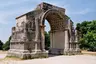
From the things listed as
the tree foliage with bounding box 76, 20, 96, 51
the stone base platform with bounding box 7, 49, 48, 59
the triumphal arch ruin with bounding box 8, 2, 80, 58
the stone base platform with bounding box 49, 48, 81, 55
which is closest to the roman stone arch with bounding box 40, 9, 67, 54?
the triumphal arch ruin with bounding box 8, 2, 80, 58

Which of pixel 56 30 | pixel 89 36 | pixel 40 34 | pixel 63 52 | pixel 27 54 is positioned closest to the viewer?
pixel 27 54

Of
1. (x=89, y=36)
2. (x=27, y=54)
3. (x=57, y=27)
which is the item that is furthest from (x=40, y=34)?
(x=89, y=36)

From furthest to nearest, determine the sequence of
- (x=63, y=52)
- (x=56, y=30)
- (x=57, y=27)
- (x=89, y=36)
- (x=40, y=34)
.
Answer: (x=89, y=36)
(x=56, y=30)
(x=57, y=27)
(x=63, y=52)
(x=40, y=34)

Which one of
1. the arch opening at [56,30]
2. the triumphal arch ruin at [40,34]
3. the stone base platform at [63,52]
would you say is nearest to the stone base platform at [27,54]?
the triumphal arch ruin at [40,34]

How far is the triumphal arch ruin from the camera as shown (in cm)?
1510

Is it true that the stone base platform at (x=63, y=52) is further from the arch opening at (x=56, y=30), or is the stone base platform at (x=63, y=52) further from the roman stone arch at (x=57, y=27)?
the roman stone arch at (x=57, y=27)

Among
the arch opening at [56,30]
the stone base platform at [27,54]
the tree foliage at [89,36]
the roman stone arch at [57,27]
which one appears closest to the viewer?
the stone base platform at [27,54]

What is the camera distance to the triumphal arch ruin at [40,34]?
15102 mm

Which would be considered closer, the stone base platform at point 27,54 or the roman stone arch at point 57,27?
the stone base platform at point 27,54

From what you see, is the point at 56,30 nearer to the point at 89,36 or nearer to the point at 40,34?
the point at 40,34

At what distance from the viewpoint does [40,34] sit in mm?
16109

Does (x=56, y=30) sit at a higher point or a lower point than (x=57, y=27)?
lower

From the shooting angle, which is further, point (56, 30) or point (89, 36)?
point (89, 36)

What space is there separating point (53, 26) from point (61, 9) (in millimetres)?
2814
